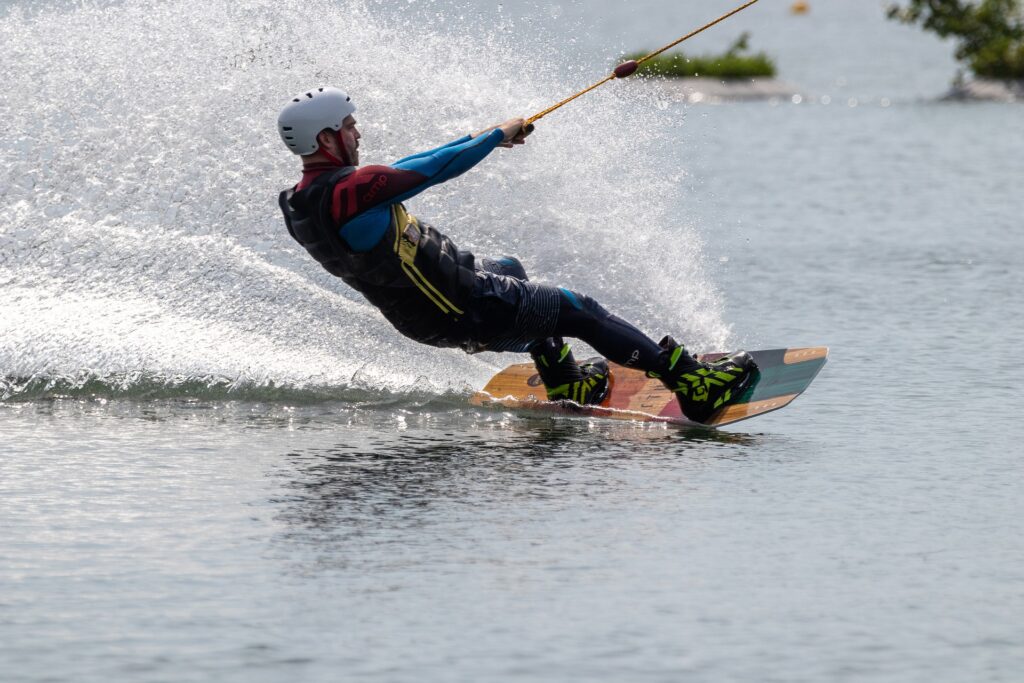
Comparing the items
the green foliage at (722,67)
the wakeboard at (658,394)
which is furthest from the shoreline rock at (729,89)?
the wakeboard at (658,394)

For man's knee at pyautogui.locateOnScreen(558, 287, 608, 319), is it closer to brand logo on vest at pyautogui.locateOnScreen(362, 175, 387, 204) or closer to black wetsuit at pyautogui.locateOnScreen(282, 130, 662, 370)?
black wetsuit at pyautogui.locateOnScreen(282, 130, 662, 370)

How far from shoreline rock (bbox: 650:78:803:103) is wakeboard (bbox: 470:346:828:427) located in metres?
24.0

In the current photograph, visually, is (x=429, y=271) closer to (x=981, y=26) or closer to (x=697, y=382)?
(x=697, y=382)

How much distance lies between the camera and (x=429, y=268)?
300 inches

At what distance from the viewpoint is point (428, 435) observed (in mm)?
7660

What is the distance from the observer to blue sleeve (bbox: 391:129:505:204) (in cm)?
737

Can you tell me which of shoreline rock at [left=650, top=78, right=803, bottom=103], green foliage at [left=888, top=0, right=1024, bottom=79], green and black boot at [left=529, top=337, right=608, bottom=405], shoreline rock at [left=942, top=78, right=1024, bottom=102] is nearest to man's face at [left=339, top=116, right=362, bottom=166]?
green and black boot at [left=529, top=337, right=608, bottom=405]

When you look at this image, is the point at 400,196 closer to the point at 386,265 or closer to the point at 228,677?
the point at 386,265

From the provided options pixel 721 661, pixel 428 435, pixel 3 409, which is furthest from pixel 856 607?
pixel 3 409

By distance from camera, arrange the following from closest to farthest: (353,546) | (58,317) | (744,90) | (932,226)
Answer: (353,546) → (58,317) → (932,226) → (744,90)

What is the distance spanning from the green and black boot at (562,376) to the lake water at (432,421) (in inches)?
16.1

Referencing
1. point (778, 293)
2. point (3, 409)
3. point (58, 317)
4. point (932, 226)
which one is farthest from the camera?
point (932, 226)

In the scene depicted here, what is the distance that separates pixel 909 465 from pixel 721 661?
8.28ft

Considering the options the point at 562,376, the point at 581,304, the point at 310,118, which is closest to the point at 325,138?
the point at 310,118
